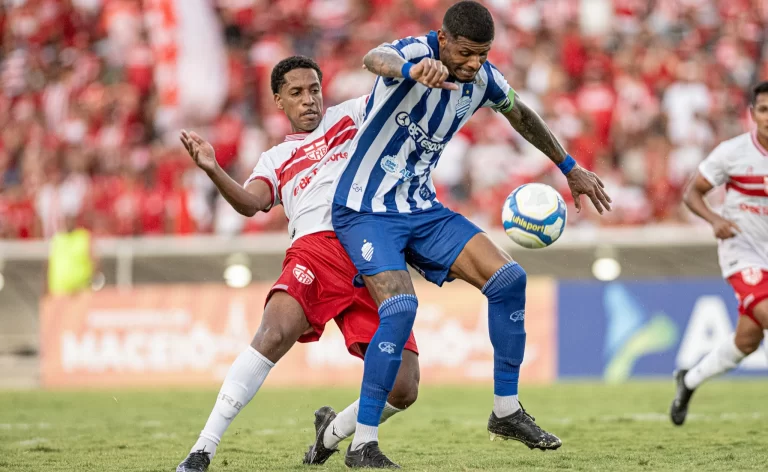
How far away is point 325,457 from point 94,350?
7.64 metres

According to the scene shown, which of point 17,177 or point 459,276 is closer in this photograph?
point 459,276

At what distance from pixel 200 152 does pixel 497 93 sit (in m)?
1.68

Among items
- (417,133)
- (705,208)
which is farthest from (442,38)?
(705,208)

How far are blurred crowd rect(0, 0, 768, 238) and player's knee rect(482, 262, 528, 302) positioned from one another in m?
7.54

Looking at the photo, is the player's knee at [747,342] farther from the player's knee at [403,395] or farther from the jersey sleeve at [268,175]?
the jersey sleeve at [268,175]

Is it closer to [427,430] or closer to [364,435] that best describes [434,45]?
[364,435]

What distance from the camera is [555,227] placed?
5.84 m

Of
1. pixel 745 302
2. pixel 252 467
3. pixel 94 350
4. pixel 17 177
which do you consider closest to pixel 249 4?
pixel 17 177

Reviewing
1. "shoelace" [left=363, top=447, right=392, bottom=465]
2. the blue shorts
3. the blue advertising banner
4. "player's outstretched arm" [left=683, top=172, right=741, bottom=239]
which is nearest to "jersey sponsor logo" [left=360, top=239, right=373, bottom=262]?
the blue shorts

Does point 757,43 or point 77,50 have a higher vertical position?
point 77,50

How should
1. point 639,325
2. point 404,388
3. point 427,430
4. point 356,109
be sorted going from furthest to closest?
point 639,325, point 427,430, point 356,109, point 404,388

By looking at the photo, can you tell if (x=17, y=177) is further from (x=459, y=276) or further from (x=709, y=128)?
(x=459, y=276)

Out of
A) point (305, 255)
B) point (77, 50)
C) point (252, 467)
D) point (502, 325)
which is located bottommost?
point (252, 467)

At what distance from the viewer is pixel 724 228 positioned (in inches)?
308
